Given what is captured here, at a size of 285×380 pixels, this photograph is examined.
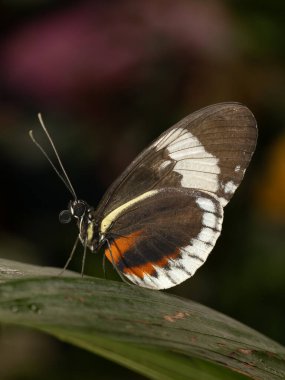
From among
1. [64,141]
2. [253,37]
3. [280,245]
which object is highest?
[253,37]

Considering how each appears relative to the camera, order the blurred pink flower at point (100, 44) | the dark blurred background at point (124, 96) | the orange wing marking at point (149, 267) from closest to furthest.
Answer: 1. the orange wing marking at point (149, 267)
2. the dark blurred background at point (124, 96)
3. the blurred pink flower at point (100, 44)

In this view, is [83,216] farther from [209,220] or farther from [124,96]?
[124,96]

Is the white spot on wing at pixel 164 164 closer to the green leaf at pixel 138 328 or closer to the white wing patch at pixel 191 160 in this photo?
the white wing patch at pixel 191 160

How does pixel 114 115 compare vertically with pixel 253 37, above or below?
below

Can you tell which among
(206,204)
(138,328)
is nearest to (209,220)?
(206,204)

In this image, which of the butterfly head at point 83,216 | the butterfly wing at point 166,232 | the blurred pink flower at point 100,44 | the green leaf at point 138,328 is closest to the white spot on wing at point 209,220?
the butterfly wing at point 166,232

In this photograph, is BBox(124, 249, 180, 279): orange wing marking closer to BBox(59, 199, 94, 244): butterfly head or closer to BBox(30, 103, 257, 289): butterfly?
BBox(30, 103, 257, 289): butterfly

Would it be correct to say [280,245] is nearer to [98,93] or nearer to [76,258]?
[76,258]

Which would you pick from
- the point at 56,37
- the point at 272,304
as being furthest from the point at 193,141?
the point at 56,37
